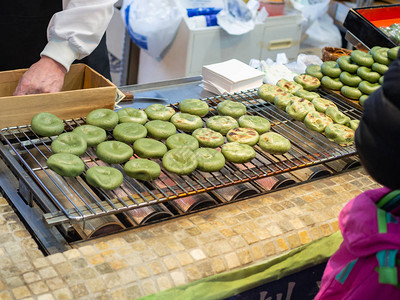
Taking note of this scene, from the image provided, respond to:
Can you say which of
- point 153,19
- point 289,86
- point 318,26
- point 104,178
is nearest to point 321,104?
point 289,86

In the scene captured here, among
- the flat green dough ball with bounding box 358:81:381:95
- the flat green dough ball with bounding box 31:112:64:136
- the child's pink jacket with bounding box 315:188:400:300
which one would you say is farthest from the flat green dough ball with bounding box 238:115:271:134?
the child's pink jacket with bounding box 315:188:400:300

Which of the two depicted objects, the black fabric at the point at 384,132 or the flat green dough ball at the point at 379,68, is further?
the flat green dough ball at the point at 379,68

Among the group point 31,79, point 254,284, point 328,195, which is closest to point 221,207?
point 254,284

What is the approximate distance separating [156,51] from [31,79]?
8.20 feet

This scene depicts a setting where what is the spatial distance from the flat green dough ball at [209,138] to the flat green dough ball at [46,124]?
1.71 ft

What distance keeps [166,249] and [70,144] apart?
0.58m

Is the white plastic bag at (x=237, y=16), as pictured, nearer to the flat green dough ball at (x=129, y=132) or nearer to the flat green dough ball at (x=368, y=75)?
the flat green dough ball at (x=368, y=75)

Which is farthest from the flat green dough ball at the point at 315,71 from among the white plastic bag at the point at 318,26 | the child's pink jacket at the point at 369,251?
the white plastic bag at the point at 318,26

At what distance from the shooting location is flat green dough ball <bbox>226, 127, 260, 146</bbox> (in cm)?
207

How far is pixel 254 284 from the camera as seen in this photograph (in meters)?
1.67

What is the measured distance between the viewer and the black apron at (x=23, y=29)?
269cm

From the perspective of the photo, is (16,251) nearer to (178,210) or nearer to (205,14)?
(178,210)

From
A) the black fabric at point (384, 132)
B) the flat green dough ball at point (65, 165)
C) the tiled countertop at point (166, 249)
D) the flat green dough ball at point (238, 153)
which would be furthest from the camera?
the flat green dough ball at point (238, 153)

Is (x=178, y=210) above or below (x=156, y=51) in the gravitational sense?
above
